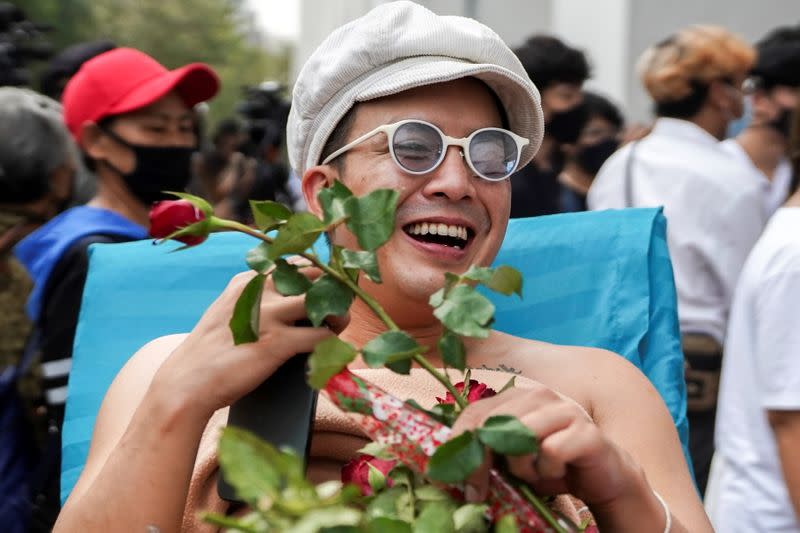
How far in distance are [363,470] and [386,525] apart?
394mm

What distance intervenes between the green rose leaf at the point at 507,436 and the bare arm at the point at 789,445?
1.50m

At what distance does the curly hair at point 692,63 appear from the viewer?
4.93 m

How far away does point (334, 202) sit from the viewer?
171 centimetres

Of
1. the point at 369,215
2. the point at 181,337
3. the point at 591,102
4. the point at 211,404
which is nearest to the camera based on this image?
the point at 369,215

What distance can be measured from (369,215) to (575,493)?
1.52 feet

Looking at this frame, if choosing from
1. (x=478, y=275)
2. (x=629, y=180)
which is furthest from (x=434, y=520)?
(x=629, y=180)

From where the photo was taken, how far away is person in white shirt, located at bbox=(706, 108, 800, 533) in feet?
9.66

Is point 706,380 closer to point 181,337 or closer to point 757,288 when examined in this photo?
point 757,288

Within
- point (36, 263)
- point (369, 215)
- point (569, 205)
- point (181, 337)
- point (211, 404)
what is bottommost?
point (569, 205)

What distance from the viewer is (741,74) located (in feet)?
16.6

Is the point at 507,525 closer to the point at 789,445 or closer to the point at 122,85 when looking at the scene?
the point at 789,445

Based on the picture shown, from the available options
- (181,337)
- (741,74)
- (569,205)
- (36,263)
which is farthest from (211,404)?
(569,205)

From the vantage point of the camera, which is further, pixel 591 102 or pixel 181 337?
pixel 591 102

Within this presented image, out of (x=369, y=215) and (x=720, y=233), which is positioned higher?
(x=369, y=215)
